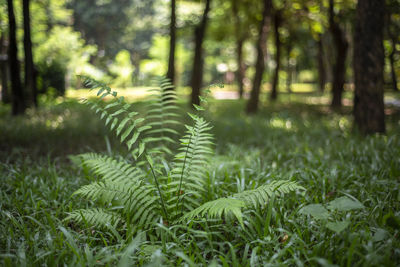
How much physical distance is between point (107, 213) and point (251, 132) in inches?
199

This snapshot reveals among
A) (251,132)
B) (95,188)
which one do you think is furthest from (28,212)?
(251,132)

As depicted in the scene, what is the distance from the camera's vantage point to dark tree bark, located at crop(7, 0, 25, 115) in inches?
314

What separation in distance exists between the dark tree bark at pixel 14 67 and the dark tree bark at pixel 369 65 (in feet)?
30.1

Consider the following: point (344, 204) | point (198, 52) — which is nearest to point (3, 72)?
point (198, 52)

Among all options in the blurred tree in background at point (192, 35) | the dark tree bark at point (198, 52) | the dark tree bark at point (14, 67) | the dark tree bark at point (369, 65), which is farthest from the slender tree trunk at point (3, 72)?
the dark tree bark at point (369, 65)

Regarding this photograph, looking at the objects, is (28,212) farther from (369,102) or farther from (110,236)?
(369,102)

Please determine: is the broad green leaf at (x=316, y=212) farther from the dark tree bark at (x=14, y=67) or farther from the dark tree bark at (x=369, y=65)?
the dark tree bark at (x=14, y=67)

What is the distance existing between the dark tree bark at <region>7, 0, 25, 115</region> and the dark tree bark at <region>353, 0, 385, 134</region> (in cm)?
918

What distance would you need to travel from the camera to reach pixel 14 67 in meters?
8.54

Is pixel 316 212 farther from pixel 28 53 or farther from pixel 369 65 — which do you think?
pixel 28 53

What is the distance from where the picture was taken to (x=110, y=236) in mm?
2268

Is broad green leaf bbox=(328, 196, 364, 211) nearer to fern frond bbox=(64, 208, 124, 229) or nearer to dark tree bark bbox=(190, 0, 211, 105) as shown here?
fern frond bbox=(64, 208, 124, 229)

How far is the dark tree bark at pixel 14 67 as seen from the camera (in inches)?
314

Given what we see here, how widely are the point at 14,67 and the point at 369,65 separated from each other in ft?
32.4
